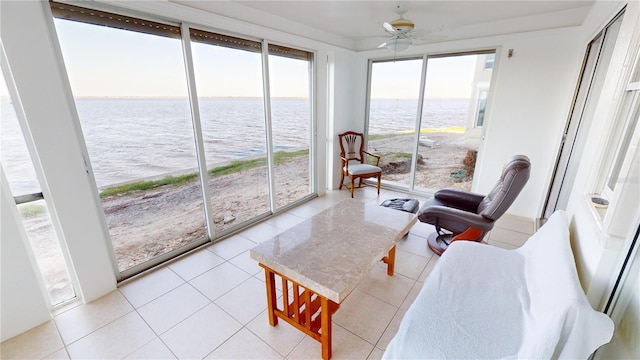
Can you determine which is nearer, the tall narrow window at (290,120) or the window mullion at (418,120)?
the tall narrow window at (290,120)

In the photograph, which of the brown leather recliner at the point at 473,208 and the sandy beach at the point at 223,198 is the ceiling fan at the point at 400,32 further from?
the sandy beach at the point at 223,198

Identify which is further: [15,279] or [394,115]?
[394,115]

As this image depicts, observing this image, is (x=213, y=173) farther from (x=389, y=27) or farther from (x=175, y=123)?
(x=389, y=27)

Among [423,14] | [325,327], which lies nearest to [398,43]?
[423,14]

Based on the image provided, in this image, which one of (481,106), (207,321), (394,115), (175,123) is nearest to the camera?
(207,321)

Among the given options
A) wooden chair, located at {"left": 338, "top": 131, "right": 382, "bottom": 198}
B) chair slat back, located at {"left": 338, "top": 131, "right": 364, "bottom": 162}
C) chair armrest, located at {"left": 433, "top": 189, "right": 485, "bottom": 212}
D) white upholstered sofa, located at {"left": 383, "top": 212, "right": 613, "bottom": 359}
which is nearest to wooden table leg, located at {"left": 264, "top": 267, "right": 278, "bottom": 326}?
white upholstered sofa, located at {"left": 383, "top": 212, "right": 613, "bottom": 359}

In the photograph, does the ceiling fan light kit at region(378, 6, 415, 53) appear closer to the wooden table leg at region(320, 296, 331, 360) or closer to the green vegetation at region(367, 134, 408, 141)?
the green vegetation at region(367, 134, 408, 141)

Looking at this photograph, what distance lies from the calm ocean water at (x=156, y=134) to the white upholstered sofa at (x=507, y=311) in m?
2.30

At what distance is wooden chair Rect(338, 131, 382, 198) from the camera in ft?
13.2

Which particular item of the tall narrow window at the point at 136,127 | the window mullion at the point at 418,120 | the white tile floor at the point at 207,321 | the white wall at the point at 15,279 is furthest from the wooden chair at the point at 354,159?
the white wall at the point at 15,279

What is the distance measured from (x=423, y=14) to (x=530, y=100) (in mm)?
1660

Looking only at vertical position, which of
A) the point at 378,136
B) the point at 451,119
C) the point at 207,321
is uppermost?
the point at 451,119

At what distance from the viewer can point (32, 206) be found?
168 centimetres

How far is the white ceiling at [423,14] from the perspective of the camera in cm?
248
